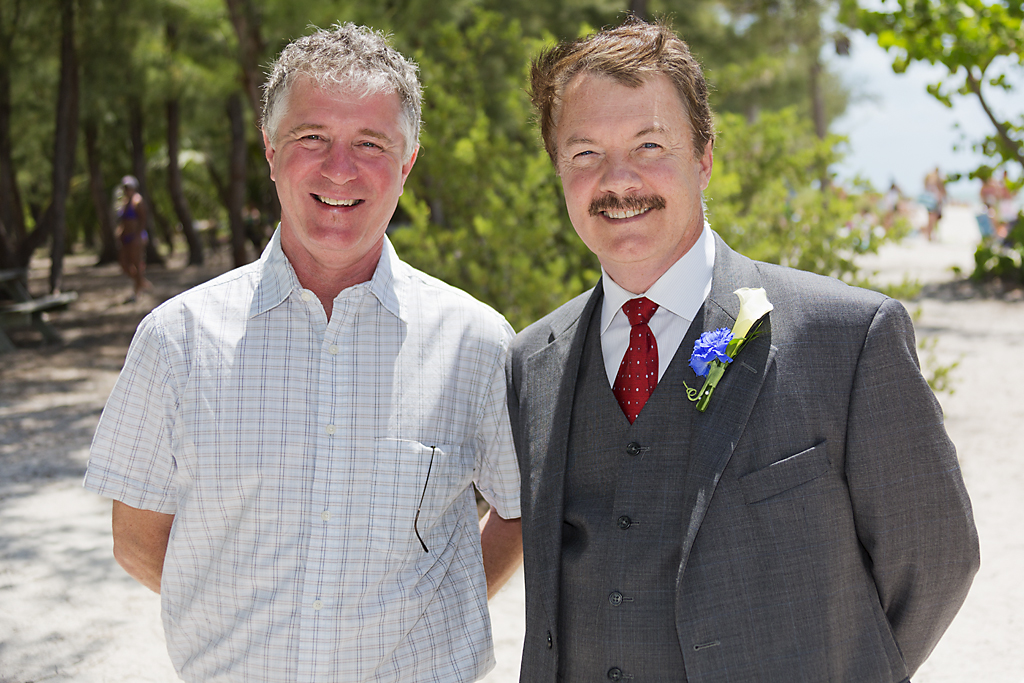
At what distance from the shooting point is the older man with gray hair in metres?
1.99

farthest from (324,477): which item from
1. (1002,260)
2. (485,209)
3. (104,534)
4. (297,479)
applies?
(1002,260)

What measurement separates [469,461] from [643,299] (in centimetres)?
58

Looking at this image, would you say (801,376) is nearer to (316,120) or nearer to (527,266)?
(316,120)

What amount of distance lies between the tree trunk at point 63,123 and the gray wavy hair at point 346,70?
12.3 m

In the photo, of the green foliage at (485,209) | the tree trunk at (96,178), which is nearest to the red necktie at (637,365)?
the green foliage at (485,209)

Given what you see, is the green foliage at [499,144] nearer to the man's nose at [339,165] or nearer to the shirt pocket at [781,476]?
the man's nose at [339,165]

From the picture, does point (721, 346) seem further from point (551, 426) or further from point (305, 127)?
point (305, 127)

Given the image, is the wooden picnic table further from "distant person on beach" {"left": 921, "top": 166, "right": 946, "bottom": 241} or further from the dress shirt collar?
"distant person on beach" {"left": 921, "top": 166, "right": 946, "bottom": 241}

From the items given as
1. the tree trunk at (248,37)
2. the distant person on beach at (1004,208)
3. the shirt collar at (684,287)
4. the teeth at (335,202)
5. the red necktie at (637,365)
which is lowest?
the distant person on beach at (1004,208)

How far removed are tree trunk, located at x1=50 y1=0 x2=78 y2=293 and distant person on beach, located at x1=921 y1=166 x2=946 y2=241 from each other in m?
19.1

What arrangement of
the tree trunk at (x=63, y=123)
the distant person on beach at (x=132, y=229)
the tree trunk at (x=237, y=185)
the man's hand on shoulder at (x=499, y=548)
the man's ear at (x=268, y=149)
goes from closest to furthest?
the man's ear at (x=268, y=149)
the man's hand on shoulder at (x=499, y=548)
the tree trunk at (x=63, y=123)
the tree trunk at (x=237, y=185)
the distant person on beach at (x=132, y=229)

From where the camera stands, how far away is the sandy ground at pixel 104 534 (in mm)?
4020

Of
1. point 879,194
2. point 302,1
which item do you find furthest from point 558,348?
point 302,1

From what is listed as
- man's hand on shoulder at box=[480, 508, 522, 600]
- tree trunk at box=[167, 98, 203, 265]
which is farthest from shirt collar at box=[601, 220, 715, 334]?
tree trunk at box=[167, 98, 203, 265]
